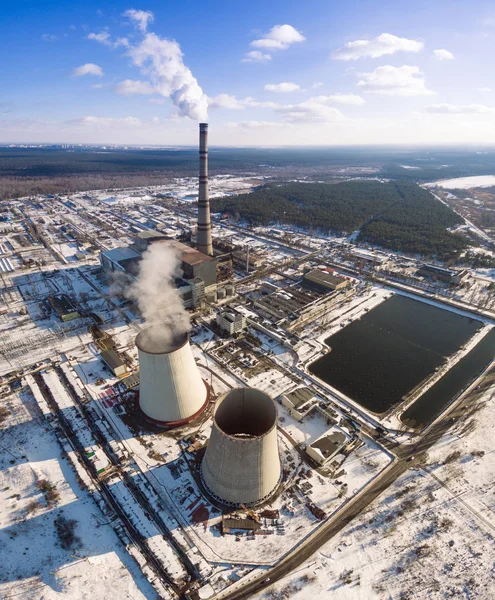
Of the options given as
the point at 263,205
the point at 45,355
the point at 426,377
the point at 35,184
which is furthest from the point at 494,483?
the point at 35,184

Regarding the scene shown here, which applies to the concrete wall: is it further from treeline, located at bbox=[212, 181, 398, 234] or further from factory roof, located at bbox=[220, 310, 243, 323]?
treeline, located at bbox=[212, 181, 398, 234]

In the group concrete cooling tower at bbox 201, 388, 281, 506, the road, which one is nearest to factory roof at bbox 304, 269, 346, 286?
the road

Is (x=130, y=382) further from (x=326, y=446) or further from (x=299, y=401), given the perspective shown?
(x=326, y=446)

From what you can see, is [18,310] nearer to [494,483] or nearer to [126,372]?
[126,372]

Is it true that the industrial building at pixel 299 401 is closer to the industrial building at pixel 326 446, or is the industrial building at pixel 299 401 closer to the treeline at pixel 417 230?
the industrial building at pixel 326 446

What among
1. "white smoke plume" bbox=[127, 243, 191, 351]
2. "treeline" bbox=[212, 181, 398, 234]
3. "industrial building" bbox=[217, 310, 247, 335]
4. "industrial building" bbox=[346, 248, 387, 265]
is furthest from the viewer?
"treeline" bbox=[212, 181, 398, 234]

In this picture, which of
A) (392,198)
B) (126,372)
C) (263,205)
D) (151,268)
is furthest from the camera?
(392,198)
